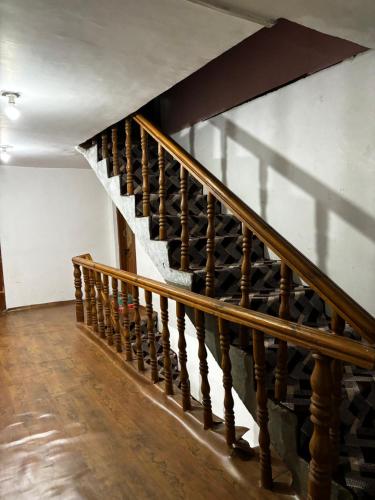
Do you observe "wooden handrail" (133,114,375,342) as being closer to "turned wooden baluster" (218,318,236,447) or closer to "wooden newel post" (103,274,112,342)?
"turned wooden baluster" (218,318,236,447)

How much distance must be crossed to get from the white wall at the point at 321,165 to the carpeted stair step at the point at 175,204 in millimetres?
366

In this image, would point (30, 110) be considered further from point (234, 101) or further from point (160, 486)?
point (160, 486)

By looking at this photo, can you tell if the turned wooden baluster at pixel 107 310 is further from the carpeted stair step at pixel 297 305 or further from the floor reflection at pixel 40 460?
the carpeted stair step at pixel 297 305

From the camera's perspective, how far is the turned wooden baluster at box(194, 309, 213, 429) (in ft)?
5.83

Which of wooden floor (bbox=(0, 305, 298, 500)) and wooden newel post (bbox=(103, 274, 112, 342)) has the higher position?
wooden newel post (bbox=(103, 274, 112, 342))

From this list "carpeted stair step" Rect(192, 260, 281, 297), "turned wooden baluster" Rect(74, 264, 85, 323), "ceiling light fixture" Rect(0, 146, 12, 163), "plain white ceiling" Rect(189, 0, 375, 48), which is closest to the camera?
"plain white ceiling" Rect(189, 0, 375, 48)

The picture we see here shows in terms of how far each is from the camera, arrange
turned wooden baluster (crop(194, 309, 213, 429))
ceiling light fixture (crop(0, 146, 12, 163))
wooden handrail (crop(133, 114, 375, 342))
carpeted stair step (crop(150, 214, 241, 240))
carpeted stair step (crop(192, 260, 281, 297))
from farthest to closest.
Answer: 1. ceiling light fixture (crop(0, 146, 12, 163))
2. carpeted stair step (crop(150, 214, 241, 240))
3. carpeted stair step (crop(192, 260, 281, 297))
4. turned wooden baluster (crop(194, 309, 213, 429))
5. wooden handrail (crop(133, 114, 375, 342))

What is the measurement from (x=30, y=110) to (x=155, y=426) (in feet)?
7.57

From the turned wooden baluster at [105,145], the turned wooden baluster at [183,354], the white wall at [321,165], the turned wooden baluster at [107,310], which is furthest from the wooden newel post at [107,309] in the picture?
the white wall at [321,165]

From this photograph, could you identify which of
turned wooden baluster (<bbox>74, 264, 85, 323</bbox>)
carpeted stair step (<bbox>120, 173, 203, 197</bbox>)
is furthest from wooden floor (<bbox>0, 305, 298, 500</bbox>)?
carpeted stair step (<bbox>120, 173, 203, 197</bbox>)

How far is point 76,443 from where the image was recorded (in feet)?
6.04

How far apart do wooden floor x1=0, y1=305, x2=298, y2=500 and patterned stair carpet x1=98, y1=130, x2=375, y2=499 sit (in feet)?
1.13

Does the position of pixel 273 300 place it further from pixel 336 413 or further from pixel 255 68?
pixel 255 68

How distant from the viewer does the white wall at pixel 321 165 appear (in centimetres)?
198
